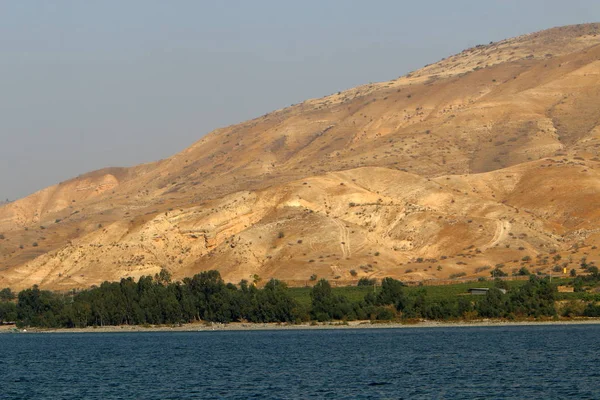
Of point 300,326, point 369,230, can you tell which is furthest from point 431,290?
point 369,230

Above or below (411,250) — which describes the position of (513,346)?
below

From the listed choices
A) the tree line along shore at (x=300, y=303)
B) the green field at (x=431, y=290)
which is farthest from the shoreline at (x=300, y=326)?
the green field at (x=431, y=290)

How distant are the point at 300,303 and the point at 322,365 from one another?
40211 mm

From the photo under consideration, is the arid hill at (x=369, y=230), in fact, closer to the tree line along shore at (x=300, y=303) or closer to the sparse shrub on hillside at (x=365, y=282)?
the sparse shrub on hillside at (x=365, y=282)

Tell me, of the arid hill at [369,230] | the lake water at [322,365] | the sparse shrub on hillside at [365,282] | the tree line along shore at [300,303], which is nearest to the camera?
the lake water at [322,365]

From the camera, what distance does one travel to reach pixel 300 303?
109125 mm

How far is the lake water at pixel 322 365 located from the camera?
55.0 meters

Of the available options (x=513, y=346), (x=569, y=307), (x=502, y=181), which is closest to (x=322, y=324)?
(x=569, y=307)

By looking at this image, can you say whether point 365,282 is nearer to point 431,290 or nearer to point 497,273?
point 431,290

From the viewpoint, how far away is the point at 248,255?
139 meters

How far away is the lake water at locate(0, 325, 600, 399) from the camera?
181ft

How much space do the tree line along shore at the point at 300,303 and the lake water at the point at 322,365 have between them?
13.3ft

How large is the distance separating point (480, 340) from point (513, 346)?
639cm

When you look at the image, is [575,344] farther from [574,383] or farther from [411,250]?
[411,250]
